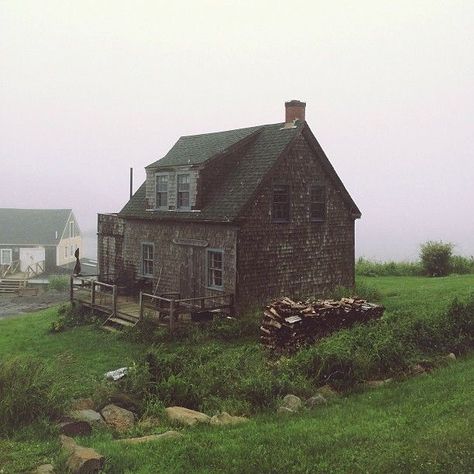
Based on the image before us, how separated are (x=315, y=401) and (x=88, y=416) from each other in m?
4.65

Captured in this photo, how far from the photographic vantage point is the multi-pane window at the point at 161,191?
953 inches

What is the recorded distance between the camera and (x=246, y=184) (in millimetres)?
21250

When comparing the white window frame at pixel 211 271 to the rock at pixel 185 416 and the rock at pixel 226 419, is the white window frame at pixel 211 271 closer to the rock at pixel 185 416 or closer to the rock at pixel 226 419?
the rock at pixel 185 416

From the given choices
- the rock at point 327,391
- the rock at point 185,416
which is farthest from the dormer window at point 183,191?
the rock at point 185,416

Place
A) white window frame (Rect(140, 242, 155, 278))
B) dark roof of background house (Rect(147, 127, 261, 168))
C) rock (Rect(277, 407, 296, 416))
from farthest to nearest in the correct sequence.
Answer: white window frame (Rect(140, 242, 155, 278)) → dark roof of background house (Rect(147, 127, 261, 168)) → rock (Rect(277, 407, 296, 416))

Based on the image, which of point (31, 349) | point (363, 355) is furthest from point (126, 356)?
point (363, 355)

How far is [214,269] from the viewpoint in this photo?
21172 millimetres

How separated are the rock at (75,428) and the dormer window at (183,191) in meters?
13.7

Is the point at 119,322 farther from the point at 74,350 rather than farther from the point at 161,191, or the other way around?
the point at 161,191

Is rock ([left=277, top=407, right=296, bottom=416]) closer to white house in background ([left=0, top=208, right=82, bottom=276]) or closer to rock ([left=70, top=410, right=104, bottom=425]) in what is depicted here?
rock ([left=70, top=410, right=104, bottom=425])

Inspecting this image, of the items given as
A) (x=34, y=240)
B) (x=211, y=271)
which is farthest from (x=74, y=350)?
(x=34, y=240)

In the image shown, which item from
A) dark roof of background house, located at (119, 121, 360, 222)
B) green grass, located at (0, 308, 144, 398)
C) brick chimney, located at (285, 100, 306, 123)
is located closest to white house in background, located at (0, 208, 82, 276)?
green grass, located at (0, 308, 144, 398)

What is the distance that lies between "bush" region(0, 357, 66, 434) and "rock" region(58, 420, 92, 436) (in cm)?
55

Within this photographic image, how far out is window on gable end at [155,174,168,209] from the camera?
2422cm
